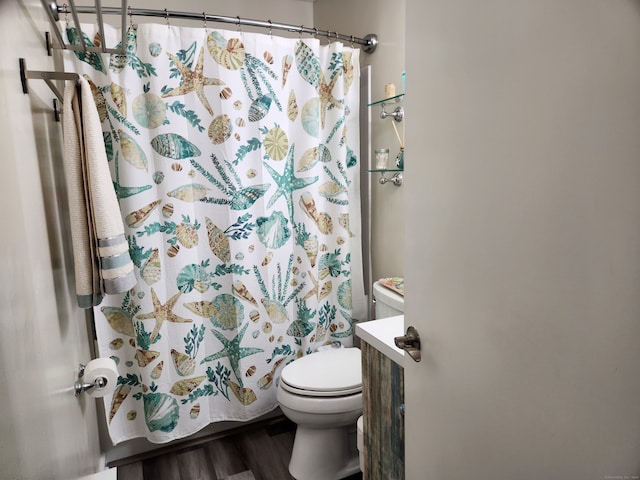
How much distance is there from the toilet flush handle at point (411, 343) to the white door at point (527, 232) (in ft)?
Result: 0.10

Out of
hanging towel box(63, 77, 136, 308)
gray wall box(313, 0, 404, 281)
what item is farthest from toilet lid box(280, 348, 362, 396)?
hanging towel box(63, 77, 136, 308)

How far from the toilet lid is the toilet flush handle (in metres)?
0.83

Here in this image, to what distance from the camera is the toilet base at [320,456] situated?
1796 mm

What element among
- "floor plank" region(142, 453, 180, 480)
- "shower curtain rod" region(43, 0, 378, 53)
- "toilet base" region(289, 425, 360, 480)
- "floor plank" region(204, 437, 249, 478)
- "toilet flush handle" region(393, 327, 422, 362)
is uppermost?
"shower curtain rod" region(43, 0, 378, 53)

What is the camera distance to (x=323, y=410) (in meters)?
1.68

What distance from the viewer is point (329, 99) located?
210cm

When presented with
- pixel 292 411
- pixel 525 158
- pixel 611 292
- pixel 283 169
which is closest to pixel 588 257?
pixel 611 292

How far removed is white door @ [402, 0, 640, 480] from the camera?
1.63 ft

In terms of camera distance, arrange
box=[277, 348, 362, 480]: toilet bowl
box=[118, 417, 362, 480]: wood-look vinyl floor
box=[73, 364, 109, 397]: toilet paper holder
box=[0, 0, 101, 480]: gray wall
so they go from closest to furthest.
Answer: box=[0, 0, 101, 480]: gray wall, box=[73, 364, 109, 397]: toilet paper holder, box=[277, 348, 362, 480]: toilet bowl, box=[118, 417, 362, 480]: wood-look vinyl floor

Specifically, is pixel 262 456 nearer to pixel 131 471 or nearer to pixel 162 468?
pixel 162 468

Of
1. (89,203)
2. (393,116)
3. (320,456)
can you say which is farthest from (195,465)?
(393,116)

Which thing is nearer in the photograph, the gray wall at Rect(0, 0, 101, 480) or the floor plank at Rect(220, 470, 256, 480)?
the gray wall at Rect(0, 0, 101, 480)

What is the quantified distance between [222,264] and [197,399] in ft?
2.18

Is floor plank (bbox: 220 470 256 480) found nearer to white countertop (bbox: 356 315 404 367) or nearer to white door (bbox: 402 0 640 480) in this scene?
white countertop (bbox: 356 315 404 367)
